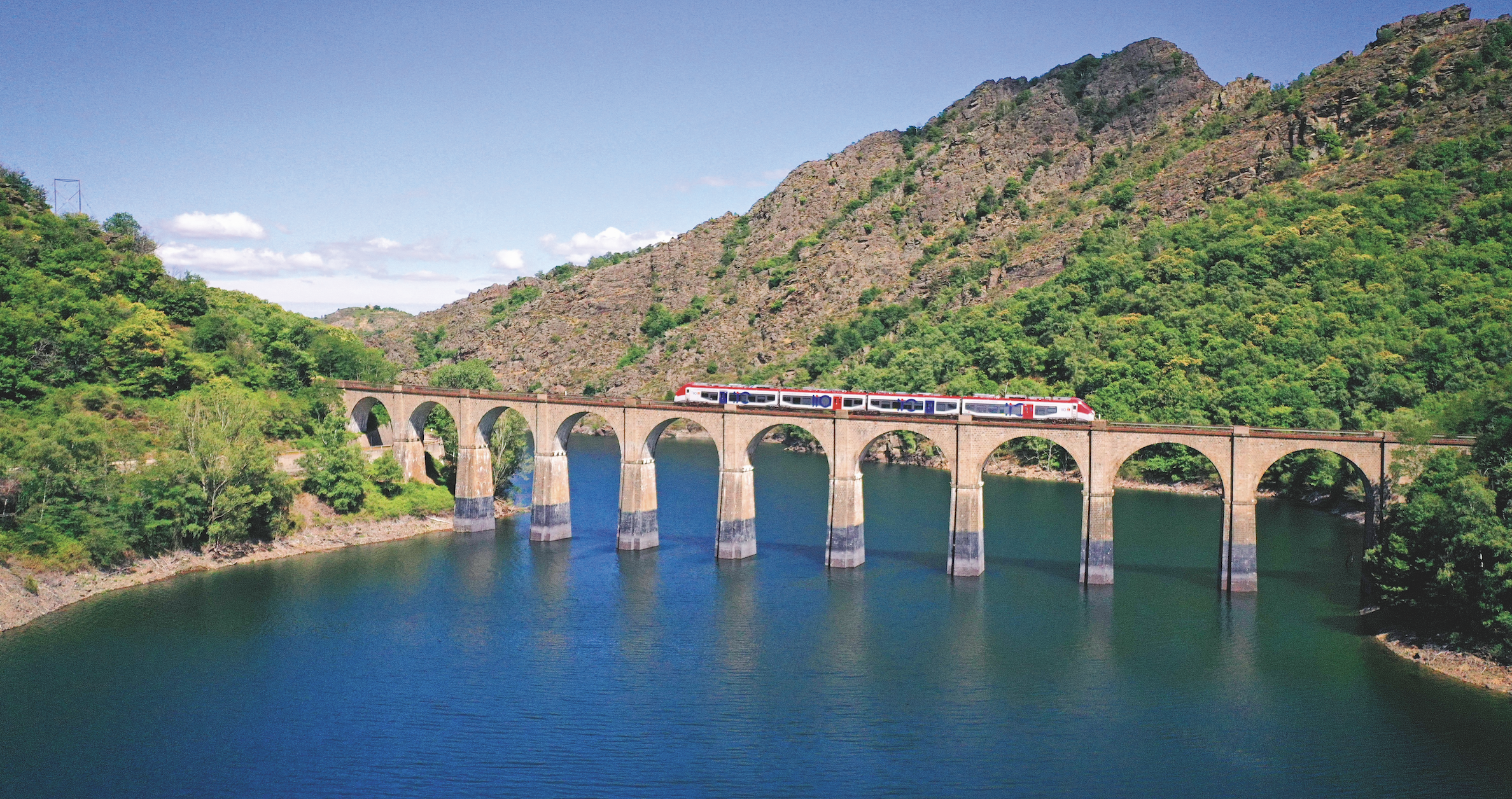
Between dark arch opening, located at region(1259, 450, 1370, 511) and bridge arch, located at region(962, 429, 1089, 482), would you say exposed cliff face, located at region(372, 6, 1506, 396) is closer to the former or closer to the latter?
dark arch opening, located at region(1259, 450, 1370, 511)

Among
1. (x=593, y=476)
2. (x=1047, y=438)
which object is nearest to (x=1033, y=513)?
(x=1047, y=438)

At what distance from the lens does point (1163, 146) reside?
145 meters

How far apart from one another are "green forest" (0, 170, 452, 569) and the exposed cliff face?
225ft

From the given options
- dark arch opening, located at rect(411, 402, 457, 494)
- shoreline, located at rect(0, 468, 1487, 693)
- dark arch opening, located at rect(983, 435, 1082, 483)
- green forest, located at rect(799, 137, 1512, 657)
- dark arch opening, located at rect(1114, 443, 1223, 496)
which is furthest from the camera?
dark arch opening, located at rect(983, 435, 1082, 483)

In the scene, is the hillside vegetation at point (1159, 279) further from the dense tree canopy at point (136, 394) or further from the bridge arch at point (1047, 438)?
the dense tree canopy at point (136, 394)

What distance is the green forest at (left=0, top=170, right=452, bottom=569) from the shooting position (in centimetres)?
5184

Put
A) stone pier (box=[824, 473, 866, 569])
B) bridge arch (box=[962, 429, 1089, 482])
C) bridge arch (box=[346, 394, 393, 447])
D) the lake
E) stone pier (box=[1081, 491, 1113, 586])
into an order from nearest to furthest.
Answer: the lake, bridge arch (box=[962, 429, 1089, 482]), stone pier (box=[1081, 491, 1113, 586]), stone pier (box=[824, 473, 866, 569]), bridge arch (box=[346, 394, 393, 447])

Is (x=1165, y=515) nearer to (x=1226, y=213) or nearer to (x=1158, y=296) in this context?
(x=1158, y=296)

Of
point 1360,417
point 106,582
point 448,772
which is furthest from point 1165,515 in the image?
point 106,582

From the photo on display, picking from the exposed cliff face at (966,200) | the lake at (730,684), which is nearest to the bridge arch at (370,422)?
the lake at (730,684)

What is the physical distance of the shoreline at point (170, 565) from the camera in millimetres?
46500

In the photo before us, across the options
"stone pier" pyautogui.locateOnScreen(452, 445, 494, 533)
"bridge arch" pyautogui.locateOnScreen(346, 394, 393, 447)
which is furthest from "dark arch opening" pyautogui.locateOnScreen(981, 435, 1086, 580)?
"bridge arch" pyautogui.locateOnScreen(346, 394, 393, 447)

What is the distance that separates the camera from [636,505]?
61.8m

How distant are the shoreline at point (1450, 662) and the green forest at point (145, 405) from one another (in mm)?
55476
